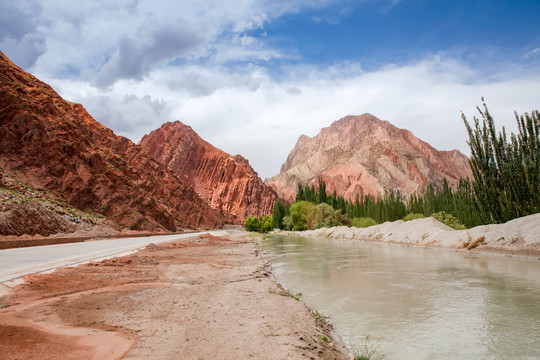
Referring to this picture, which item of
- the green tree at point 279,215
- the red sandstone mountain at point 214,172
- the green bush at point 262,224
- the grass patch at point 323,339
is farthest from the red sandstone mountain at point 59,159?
the red sandstone mountain at point 214,172

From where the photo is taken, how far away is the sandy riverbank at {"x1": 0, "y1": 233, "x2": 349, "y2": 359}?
14.3 feet

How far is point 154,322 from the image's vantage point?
5781mm

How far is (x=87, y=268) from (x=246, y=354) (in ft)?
32.2

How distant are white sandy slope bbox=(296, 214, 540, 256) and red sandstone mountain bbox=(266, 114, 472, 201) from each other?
7416cm

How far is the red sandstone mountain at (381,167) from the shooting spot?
13212 centimetres

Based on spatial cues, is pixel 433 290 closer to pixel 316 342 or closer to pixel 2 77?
pixel 316 342

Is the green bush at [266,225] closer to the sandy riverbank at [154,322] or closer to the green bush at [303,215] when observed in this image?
the green bush at [303,215]

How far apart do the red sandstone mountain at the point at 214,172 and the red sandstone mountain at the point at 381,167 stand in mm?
21441

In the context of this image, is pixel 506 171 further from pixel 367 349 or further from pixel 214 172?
pixel 214 172

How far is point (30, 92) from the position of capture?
1941 inches

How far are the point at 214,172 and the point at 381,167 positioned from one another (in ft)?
259

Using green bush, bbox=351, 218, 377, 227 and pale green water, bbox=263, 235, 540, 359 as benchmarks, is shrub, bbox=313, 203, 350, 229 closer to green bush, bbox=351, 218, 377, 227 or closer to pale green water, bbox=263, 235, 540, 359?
green bush, bbox=351, 218, 377, 227

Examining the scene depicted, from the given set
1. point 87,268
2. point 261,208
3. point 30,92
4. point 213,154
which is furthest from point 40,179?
point 213,154

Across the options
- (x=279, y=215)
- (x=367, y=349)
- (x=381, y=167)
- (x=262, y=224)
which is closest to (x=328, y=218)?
(x=262, y=224)
